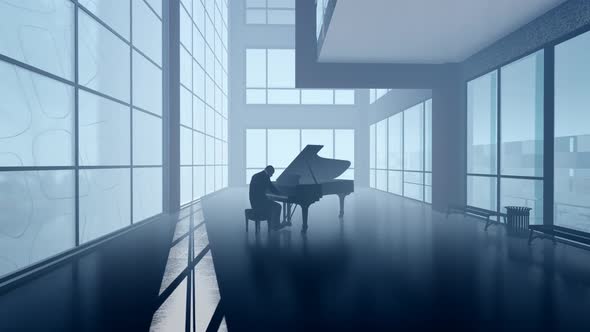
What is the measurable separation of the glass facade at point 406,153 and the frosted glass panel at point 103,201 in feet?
26.0

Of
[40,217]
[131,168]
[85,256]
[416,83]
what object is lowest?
[85,256]

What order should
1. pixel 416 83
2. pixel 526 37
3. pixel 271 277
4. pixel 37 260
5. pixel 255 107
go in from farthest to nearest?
1. pixel 255 107
2. pixel 416 83
3. pixel 526 37
4. pixel 37 260
5. pixel 271 277

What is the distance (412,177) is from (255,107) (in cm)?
850

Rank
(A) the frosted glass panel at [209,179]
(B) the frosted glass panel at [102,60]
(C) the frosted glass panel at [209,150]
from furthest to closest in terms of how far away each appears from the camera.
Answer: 1. (A) the frosted glass panel at [209,179]
2. (C) the frosted glass panel at [209,150]
3. (B) the frosted glass panel at [102,60]

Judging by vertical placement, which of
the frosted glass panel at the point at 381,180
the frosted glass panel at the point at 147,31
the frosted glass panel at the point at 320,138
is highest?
the frosted glass panel at the point at 147,31

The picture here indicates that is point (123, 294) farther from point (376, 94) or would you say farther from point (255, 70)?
point (255, 70)

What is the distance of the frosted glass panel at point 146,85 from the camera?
6.82m

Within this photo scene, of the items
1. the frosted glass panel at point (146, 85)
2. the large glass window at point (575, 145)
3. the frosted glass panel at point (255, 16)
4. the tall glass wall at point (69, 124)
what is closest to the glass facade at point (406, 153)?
the frosted glass panel at point (146, 85)

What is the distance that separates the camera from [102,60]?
18.3ft

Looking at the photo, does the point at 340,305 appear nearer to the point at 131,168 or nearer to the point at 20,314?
the point at 20,314

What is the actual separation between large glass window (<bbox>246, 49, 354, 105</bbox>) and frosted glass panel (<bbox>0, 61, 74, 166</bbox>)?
1308cm

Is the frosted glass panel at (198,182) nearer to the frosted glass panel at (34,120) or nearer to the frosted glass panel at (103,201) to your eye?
the frosted glass panel at (103,201)

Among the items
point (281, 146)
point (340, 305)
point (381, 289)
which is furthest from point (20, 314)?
point (281, 146)

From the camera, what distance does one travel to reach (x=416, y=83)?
333 inches
